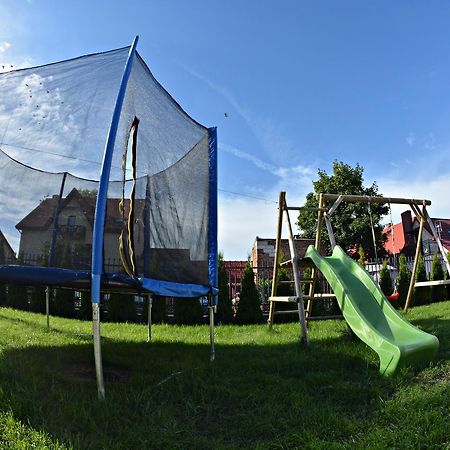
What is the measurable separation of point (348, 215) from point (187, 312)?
52.4ft

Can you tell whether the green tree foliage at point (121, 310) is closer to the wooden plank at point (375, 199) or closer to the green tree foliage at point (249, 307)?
the green tree foliage at point (249, 307)

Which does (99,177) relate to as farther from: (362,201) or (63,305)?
(63,305)

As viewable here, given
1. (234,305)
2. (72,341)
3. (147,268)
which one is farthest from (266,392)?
(234,305)

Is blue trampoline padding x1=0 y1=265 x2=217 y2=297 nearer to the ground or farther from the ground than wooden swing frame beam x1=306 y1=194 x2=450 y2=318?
nearer to the ground

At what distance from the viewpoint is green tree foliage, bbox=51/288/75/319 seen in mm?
8188

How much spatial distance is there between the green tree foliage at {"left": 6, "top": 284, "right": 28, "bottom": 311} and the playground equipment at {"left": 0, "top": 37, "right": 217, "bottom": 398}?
196 inches

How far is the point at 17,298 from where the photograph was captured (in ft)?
27.3

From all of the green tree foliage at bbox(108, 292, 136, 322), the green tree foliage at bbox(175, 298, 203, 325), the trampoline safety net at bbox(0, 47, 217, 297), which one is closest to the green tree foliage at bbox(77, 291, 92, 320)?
the green tree foliage at bbox(108, 292, 136, 322)

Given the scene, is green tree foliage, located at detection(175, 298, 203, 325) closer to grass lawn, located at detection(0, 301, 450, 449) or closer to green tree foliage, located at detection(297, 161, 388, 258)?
grass lawn, located at detection(0, 301, 450, 449)

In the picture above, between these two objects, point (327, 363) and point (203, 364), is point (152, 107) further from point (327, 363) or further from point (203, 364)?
point (327, 363)

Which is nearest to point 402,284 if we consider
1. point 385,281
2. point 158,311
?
point 385,281

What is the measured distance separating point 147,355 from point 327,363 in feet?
5.50

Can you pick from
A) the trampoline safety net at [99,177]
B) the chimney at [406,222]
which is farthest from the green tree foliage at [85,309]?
the chimney at [406,222]

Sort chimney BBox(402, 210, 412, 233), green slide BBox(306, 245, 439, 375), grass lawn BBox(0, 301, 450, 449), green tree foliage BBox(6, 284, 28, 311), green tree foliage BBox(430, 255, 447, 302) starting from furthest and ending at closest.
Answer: chimney BBox(402, 210, 412, 233)
green tree foliage BBox(430, 255, 447, 302)
green tree foliage BBox(6, 284, 28, 311)
green slide BBox(306, 245, 439, 375)
grass lawn BBox(0, 301, 450, 449)
